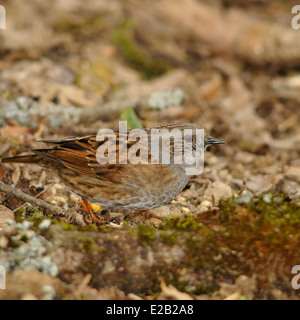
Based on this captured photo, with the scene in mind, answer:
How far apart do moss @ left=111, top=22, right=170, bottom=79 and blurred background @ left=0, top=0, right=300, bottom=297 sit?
0.7 inches

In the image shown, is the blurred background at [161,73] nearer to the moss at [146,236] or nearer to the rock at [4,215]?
the rock at [4,215]

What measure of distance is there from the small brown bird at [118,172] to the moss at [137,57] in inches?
131

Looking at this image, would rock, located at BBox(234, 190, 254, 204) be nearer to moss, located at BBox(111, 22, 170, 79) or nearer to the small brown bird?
the small brown bird

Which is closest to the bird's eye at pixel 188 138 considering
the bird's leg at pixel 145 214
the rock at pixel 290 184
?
the bird's leg at pixel 145 214

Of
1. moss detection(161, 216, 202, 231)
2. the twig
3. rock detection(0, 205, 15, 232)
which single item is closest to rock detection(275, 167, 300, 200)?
moss detection(161, 216, 202, 231)

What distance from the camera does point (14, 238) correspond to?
11.8ft

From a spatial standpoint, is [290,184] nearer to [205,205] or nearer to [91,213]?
[205,205]

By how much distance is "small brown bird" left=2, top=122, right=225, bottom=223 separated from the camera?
4.52 meters

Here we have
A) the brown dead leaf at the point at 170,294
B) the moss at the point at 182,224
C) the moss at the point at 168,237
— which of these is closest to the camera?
the brown dead leaf at the point at 170,294

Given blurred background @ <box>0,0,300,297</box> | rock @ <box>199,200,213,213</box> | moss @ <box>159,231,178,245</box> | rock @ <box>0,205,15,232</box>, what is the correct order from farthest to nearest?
1. blurred background @ <box>0,0,300,297</box>
2. rock @ <box>199,200,213,213</box>
3. rock @ <box>0,205,15,232</box>
4. moss @ <box>159,231,178,245</box>

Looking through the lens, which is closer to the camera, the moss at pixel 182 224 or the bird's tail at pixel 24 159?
the moss at pixel 182 224

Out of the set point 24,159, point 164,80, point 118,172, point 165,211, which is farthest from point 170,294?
point 164,80

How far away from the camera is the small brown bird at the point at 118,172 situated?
452 cm

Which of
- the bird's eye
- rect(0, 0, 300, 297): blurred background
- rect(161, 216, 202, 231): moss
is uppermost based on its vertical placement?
rect(0, 0, 300, 297): blurred background
